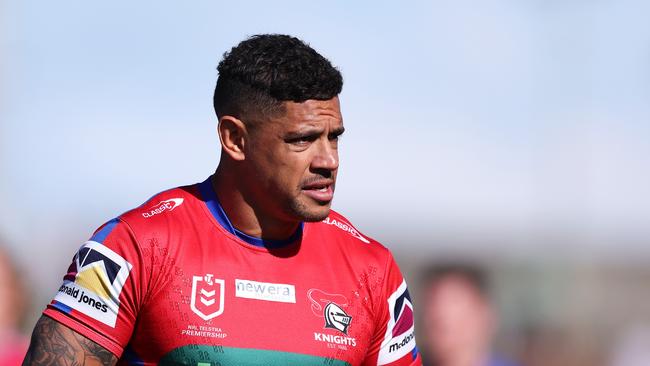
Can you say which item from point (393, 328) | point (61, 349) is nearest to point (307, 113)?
point (393, 328)

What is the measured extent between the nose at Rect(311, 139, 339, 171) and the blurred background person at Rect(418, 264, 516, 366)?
3.29 metres

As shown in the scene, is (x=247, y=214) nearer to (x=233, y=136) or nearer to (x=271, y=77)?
(x=233, y=136)

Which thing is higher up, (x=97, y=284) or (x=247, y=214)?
(x=247, y=214)

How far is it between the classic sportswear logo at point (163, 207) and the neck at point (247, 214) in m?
0.20

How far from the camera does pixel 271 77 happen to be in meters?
5.82

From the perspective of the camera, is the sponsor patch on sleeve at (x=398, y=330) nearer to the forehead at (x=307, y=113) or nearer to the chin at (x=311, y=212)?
the chin at (x=311, y=212)

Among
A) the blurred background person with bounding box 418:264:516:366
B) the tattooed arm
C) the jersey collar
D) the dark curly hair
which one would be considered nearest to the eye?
the dark curly hair

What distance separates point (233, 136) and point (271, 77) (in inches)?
13.8

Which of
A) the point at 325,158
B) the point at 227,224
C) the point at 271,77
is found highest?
the point at 271,77

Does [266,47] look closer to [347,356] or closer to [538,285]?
[347,356]

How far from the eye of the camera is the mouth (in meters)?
5.77

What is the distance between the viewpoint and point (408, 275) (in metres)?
20.7

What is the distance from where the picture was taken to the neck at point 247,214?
19.5ft

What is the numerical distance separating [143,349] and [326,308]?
84 centimetres
